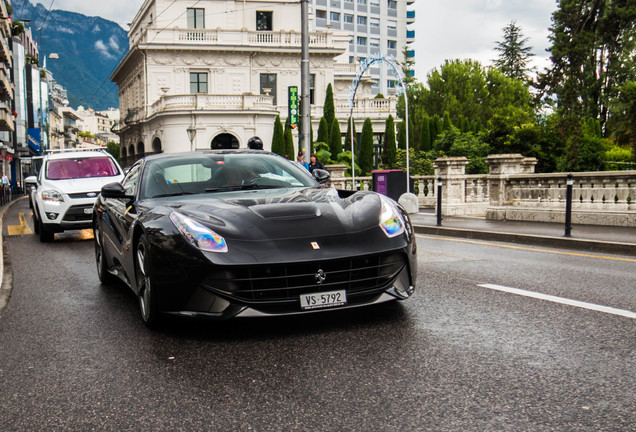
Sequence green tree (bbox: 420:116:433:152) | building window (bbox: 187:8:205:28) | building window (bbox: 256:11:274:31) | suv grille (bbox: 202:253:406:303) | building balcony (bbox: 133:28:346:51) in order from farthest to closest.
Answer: building window (bbox: 256:11:274:31)
building window (bbox: 187:8:205:28)
building balcony (bbox: 133:28:346:51)
green tree (bbox: 420:116:433:152)
suv grille (bbox: 202:253:406:303)

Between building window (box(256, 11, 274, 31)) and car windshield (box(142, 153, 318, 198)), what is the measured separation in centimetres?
4759

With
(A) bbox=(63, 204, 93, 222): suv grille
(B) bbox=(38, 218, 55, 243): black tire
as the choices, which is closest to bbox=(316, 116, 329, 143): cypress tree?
(A) bbox=(63, 204, 93, 222): suv grille

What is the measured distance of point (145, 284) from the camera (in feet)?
16.7

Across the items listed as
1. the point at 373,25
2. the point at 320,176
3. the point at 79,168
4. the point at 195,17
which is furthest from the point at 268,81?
the point at 373,25

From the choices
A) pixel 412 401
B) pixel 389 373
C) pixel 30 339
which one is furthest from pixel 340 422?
pixel 30 339

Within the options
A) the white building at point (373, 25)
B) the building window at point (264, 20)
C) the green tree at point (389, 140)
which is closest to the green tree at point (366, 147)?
the green tree at point (389, 140)

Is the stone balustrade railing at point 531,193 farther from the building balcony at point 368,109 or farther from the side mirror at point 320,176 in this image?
the building balcony at point 368,109

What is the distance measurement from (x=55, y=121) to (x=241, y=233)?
447 ft

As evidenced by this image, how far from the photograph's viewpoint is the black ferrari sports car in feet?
14.6

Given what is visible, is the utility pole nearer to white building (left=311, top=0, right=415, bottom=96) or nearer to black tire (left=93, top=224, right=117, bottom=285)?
black tire (left=93, top=224, right=117, bottom=285)

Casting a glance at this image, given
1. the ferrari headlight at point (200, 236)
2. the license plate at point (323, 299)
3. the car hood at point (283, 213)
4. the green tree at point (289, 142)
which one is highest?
the green tree at point (289, 142)

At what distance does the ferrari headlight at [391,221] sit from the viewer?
4.88m

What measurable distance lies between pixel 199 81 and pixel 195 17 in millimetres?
4892

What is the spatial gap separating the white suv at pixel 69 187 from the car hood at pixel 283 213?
842cm
